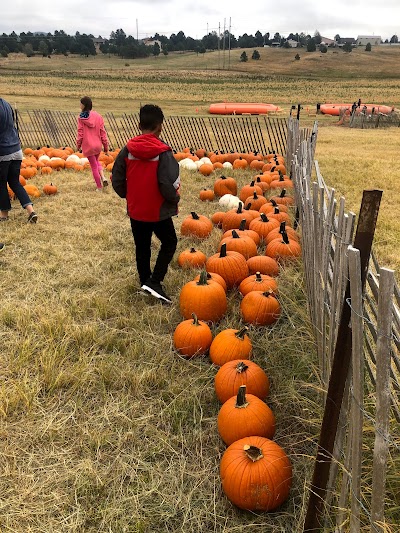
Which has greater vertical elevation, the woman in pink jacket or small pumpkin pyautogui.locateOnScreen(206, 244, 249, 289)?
the woman in pink jacket

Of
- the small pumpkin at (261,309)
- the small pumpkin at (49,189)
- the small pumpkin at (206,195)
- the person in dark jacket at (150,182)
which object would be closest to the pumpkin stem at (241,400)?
the small pumpkin at (261,309)

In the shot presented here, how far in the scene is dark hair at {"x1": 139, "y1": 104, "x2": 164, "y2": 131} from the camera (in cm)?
367

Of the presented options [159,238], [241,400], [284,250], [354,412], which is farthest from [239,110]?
[354,412]

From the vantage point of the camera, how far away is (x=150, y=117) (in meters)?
3.67

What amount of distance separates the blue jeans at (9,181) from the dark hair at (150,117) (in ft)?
10.3

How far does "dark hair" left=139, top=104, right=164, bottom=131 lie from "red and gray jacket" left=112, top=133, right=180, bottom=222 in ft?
0.23

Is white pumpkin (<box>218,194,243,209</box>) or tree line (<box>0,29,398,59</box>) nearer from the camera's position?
white pumpkin (<box>218,194,243,209</box>)

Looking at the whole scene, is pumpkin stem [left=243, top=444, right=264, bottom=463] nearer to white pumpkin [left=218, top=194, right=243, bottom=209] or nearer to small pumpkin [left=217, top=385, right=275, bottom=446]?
small pumpkin [left=217, top=385, right=275, bottom=446]

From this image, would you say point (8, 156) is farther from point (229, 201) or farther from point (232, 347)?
point (232, 347)

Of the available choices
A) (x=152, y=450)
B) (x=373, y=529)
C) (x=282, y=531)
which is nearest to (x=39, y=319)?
(x=152, y=450)

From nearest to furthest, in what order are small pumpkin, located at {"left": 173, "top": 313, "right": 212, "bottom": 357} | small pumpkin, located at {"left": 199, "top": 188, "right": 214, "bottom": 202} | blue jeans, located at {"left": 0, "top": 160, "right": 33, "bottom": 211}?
1. small pumpkin, located at {"left": 173, "top": 313, "right": 212, "bottom": 357}
2. blue jeans, located at {"left": 0, "top": 160, "right": 33, "bottom": 211}
3. small pumpkin, located at {"left": 199, "top": 188, "right": 214, "bottom": 202}

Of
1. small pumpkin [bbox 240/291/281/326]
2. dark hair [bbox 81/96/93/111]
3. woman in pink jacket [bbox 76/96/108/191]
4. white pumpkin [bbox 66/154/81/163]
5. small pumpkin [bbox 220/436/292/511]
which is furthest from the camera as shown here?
white pumpkin [bbox 66/154/81/163]

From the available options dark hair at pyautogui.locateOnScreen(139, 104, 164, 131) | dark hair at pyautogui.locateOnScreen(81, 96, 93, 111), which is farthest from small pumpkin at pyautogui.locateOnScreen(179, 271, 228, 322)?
dark hair at pyautogui.locateOnScreen(81, 96, 93, 111)

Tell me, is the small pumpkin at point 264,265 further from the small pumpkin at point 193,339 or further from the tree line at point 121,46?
the tree line at point 121,46
